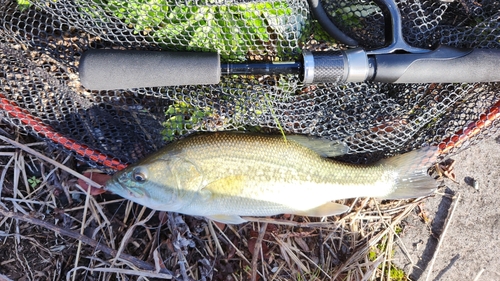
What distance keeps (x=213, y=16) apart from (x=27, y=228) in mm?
2111

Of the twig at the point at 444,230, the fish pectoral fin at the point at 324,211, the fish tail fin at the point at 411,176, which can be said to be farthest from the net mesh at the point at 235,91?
the twig at the point at 444,230

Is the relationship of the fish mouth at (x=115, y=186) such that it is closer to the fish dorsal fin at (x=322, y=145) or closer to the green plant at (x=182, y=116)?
the green plant at (x=182, y=116)

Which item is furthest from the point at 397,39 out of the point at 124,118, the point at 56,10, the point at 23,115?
the point at 23,115

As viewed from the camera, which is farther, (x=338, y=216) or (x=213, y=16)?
(x=338, y=216)

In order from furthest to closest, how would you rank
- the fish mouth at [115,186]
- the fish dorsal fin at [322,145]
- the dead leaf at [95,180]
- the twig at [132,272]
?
the dead leaf at [95,180] < the twig at [132,272] < the fish dorsal fin at [322,145] < the fish mouth at [115,186]

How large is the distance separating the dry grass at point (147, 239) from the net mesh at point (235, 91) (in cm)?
49

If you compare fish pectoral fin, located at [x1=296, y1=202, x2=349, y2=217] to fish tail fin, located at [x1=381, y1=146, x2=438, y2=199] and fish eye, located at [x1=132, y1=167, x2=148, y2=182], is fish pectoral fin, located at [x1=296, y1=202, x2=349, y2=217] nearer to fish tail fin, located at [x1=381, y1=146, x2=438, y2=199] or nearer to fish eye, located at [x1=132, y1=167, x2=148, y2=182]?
fish tail fin, located at [x1=381, y1=146, x2=438, y2=199]

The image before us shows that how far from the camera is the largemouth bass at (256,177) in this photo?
2.64 meters

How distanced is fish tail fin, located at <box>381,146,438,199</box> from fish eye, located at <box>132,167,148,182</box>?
63.8 inches

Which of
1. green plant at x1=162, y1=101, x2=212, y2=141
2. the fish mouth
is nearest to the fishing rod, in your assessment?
green plant at x1=162, y1=101, x2=212, y2=141

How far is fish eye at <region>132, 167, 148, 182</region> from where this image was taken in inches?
103

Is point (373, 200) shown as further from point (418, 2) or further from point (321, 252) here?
point (418, 2)

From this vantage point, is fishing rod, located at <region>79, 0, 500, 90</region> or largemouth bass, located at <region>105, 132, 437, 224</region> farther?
largemouth bass, located at <region>105, 132, 437, 224</region>

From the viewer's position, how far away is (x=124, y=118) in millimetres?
2838
